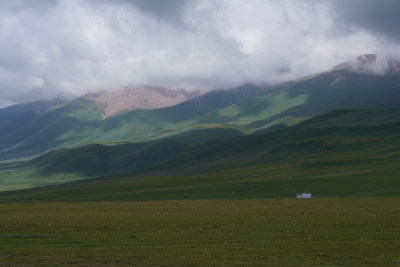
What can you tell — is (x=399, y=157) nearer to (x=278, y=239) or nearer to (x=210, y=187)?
(x=210, y=187)

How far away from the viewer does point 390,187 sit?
114062 mm

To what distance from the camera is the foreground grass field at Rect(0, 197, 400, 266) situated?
2994 cm

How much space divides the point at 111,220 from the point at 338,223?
26.4m

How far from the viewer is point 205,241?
37.5 metres

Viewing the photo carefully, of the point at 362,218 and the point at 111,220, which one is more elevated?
the point at 111,220

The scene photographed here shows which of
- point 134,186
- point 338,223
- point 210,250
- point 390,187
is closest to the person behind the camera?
point 210,250

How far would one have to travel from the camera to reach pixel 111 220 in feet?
176

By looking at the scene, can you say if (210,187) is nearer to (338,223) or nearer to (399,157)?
(399,157)

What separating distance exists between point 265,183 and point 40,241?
343 feet

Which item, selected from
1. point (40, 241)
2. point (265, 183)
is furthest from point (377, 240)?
point (265, 183)

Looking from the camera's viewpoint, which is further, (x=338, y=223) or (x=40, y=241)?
(x=338, y=223)

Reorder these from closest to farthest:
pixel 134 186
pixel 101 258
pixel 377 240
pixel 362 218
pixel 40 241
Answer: pixel 101 258 → pixel 377 240 → pixel 40 241 → pixel 362 218 → pixel 134 186

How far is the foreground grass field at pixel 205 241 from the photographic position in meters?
29.9

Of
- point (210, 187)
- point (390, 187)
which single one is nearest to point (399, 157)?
point (390, 187)
